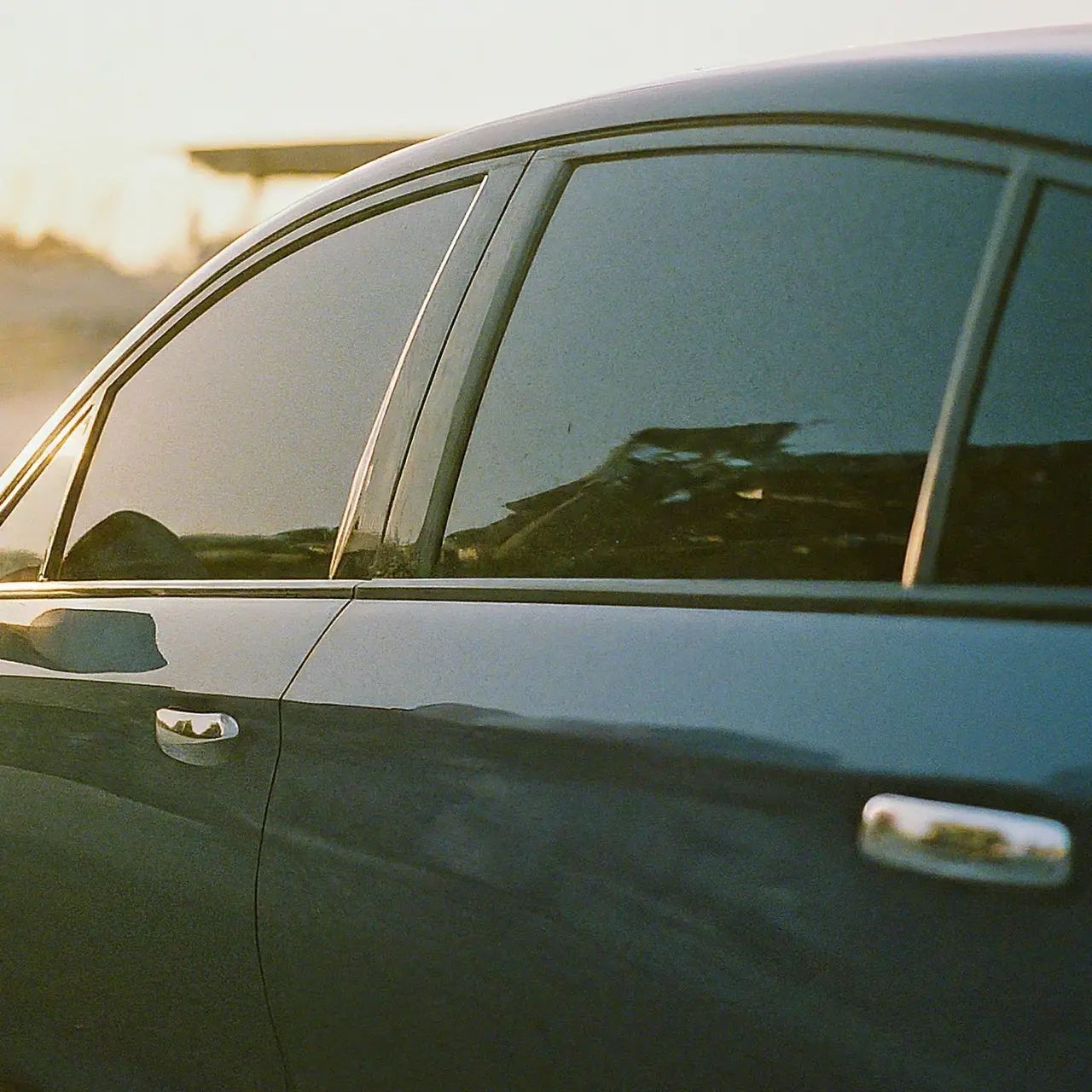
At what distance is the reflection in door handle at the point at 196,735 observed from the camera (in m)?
1.91

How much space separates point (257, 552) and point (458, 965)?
734 mm

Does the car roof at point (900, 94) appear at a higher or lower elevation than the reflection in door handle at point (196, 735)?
higher

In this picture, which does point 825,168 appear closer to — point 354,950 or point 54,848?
point 354,950

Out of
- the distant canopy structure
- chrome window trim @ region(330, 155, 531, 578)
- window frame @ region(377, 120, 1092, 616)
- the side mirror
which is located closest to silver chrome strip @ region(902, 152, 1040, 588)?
window frame @ region(377, 120, 1092, 616)

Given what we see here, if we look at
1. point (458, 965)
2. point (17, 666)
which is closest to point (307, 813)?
point (458, 965)

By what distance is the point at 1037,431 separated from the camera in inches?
49.1

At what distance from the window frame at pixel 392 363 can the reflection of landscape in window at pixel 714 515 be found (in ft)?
0.76

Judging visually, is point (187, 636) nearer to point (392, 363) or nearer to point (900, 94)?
→ point (392, 363)

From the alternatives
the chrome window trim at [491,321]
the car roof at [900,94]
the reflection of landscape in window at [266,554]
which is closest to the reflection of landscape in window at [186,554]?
the reflection of landscape in window at [266,554]

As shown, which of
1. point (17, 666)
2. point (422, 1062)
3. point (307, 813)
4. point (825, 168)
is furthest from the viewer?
point (17, 666)


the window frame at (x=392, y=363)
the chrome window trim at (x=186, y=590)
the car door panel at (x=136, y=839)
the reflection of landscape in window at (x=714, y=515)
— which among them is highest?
the window frame at (x=392, y=363)

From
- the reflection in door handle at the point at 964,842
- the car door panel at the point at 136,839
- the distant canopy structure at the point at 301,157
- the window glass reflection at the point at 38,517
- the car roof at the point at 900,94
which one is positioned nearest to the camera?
the reflection in door handle at the point at 964,842

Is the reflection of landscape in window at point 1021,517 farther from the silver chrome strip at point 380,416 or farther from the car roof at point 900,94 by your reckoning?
the silver chrome strip at point 380,416

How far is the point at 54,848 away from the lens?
2.22 meters
